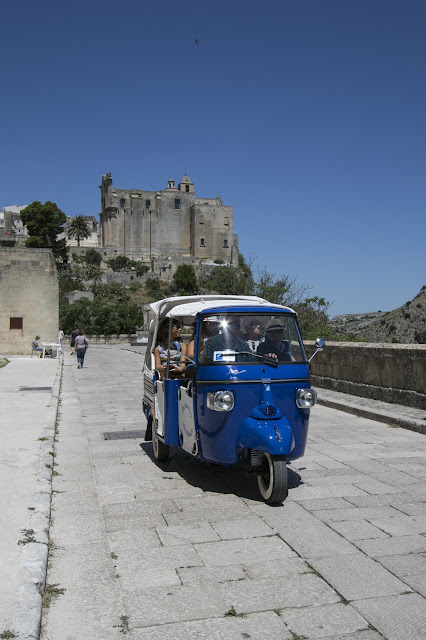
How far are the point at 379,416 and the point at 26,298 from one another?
2384 cm

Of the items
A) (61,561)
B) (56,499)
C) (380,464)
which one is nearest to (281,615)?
(61,561)

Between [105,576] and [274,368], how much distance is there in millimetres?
2462

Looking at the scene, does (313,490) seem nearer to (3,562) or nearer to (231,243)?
(3,562)

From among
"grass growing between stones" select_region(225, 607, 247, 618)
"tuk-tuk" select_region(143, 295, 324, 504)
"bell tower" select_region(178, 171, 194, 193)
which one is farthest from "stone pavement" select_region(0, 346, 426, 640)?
"bell tower" select_region(178, 171, 194, 193)

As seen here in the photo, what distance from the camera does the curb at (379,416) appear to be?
8703 millimetres

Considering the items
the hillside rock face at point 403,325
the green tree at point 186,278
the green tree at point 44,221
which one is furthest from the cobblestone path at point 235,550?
the green tree at point 186,278

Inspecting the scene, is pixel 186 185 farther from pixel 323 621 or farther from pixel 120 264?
pixel 323 621

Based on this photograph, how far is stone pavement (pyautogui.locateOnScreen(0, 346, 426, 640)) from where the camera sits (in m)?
3.27

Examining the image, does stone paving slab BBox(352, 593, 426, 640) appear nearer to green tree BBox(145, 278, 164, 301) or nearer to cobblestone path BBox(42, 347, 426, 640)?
cobblestone path BBox(42, 347, 426, 640)

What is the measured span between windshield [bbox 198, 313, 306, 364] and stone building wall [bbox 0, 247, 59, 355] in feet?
85.0

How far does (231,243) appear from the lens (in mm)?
122750

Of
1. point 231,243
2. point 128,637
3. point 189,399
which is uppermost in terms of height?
point 231,243

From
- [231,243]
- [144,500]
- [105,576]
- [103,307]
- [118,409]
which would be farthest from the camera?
[231,243]

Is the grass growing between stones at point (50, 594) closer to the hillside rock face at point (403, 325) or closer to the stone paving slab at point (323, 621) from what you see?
the stone paving slab at point (323, 621)
